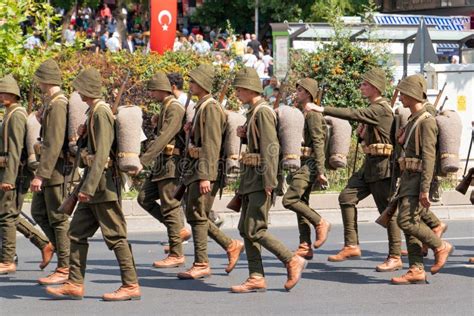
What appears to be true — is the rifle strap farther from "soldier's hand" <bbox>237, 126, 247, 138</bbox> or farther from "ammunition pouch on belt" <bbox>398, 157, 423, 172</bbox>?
"ammunition pouch on belt" <bbox>398, 157, 423, 172</bbox>

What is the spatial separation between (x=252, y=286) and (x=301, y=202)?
6.94ft

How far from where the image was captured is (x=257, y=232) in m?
10.7

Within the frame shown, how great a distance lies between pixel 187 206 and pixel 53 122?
151cm

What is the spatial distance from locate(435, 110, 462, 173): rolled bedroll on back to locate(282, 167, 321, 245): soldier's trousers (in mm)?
1952

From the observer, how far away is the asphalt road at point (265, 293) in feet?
32.7

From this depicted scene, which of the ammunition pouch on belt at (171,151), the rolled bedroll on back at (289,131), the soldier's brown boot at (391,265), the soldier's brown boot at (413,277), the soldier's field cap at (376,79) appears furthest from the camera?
the ammunition pouch on belt at (171,151)

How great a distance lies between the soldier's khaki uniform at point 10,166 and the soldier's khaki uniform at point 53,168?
0.32 metres

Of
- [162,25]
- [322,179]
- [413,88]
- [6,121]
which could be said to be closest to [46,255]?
[6,121]

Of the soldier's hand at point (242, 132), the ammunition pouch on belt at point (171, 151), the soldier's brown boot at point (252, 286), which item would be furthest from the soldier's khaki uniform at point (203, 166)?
the soldier's brown boot at point (252, 286)

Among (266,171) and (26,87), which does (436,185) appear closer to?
(266,171)

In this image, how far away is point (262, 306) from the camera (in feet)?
33.2

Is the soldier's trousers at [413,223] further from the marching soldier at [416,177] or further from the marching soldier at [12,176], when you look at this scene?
the marching soldier at [12,176]

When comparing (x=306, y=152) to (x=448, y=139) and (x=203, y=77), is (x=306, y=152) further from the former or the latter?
(x=448, y=139)

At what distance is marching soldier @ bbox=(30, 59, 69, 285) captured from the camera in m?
10.7
